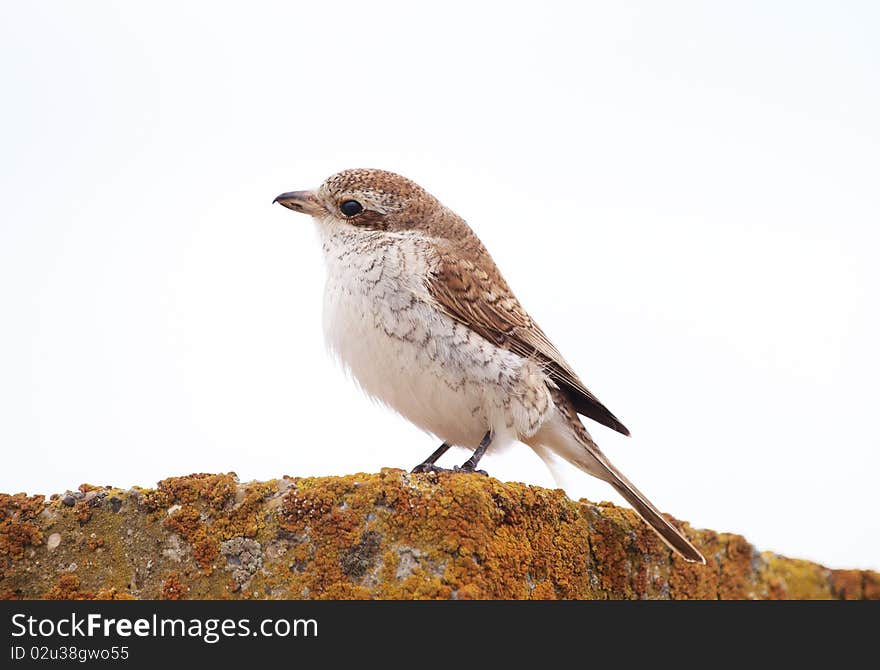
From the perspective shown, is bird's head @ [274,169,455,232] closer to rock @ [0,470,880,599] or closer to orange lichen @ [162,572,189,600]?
rock @ [0,470,880,599]

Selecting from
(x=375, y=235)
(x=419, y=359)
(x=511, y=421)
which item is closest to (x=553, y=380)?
(x=511, y=421)

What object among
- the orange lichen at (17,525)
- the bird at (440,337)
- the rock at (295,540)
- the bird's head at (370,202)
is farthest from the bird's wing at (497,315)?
the orange lichen at (17,525)

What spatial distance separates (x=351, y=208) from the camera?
567 centimetres

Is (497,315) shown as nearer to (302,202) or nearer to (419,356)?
A: (419,356)

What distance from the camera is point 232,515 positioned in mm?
3600

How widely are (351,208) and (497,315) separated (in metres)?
1.07

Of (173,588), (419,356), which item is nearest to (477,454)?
(419,356)

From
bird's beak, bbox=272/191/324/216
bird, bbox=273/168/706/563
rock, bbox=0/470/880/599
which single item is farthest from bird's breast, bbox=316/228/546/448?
rock, bbox=0/470/880/599

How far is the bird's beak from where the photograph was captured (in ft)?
19.0

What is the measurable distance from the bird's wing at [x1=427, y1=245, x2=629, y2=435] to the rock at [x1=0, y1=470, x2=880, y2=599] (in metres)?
1.33

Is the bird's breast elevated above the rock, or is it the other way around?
the bird's breast
